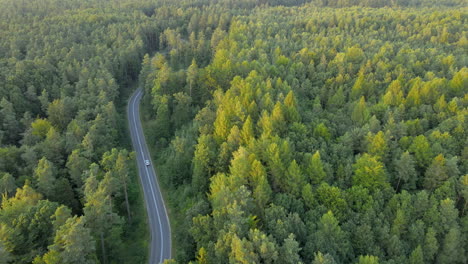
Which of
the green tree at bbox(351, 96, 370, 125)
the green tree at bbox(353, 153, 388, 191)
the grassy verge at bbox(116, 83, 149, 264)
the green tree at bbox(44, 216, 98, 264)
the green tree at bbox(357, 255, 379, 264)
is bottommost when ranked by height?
the grassy verge at bbox(116, 83, 149, 264)

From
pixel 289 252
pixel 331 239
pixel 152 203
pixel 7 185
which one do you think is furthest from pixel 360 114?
pixel 7 185

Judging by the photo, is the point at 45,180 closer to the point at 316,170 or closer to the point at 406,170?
the point at 316,170

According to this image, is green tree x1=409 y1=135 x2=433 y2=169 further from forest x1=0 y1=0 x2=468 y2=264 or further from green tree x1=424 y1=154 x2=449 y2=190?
green tree x1=424 y1=154 x2=449 y2=190

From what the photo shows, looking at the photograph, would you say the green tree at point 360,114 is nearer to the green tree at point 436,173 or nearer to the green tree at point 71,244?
the green tree at point 436,173

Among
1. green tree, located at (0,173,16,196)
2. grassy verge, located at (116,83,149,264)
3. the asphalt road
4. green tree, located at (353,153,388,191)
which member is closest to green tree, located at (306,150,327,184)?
green tree, located at (353,153,388,191)

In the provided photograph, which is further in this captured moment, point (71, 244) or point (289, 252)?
point (289, 252)

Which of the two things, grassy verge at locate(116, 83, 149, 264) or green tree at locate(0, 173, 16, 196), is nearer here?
green tree at locate(0, 173, 16, 196)
